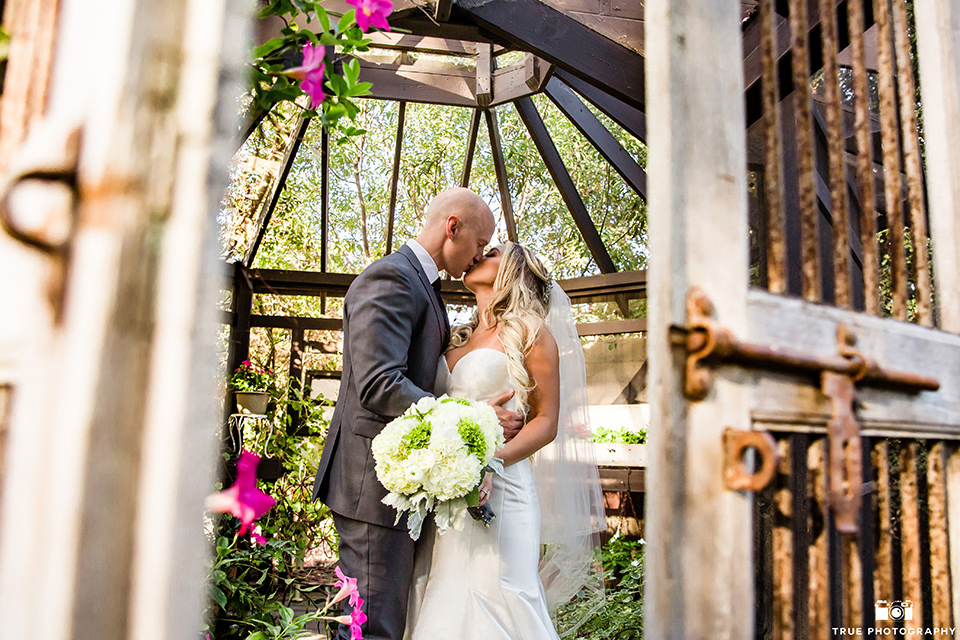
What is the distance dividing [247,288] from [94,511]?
5224 mm

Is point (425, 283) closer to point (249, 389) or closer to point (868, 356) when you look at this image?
point (868, 356)

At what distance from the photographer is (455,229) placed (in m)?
2.72

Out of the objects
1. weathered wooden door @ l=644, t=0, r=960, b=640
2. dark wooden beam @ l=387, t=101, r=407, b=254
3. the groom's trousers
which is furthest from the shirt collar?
dark wooden beam @ l=387, t=101, r=407, b=254

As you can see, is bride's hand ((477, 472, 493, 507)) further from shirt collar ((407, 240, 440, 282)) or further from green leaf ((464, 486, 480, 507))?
shirt collar ((407, 240, 440, 282))

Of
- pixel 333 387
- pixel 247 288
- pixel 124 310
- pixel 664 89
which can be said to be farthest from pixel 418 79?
pixel 124 310

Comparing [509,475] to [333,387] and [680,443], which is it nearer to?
[680,443]

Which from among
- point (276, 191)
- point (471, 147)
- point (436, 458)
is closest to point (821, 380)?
point (436, 458)

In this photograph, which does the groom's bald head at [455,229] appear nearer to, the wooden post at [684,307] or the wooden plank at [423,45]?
the wooden post at [684,307]

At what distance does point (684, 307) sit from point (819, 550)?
47cm

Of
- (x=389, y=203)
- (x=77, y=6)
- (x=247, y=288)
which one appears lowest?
(x=77, y=6)

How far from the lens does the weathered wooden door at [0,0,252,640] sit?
0.60m

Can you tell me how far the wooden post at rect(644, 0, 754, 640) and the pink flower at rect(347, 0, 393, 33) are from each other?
0.49 m

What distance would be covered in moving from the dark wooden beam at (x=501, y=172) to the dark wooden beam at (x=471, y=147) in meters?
0.11

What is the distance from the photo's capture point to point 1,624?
602 mm
